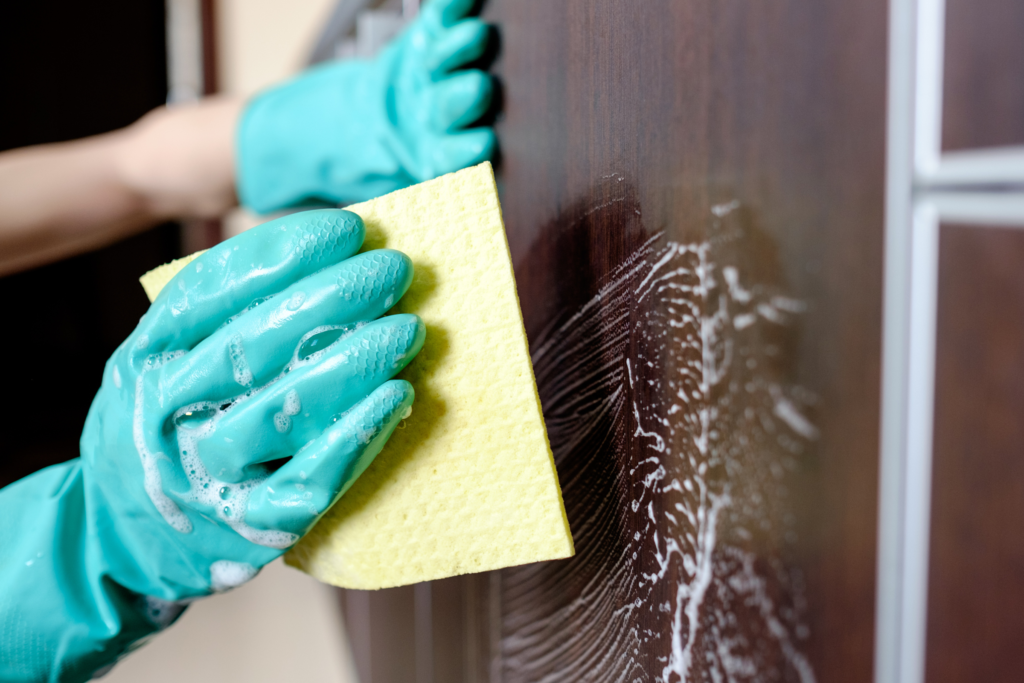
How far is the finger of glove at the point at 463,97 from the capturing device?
76 centimetres

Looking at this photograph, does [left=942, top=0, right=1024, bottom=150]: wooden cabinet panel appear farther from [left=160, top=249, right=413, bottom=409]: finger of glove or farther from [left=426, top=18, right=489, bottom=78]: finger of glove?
[left=426, top=18, right=489, bottom=78]: finger of glove

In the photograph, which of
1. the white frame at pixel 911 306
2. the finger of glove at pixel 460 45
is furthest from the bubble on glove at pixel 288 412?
the finger of glove at pixel 460 45

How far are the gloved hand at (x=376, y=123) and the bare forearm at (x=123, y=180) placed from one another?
0.26 feet

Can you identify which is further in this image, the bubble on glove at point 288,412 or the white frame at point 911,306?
the bubble on glove at point 288,412

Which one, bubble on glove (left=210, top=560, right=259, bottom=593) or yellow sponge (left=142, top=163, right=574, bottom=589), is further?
bubble on glove (left=210, top=560, right=259, bottom=593)

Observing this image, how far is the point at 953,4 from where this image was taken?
0.26 metres

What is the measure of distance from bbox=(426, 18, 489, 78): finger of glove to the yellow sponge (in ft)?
1.12

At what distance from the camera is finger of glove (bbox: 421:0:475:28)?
79cm

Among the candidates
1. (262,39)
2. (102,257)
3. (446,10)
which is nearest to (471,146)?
(446,10)

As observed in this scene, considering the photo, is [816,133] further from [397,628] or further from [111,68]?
[111,68]

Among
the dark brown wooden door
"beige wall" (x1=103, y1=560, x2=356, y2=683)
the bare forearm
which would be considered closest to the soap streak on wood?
the dark brown wooden door

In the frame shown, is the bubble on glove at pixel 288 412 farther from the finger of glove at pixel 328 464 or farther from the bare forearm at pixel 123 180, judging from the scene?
the bare forearm at pixel 123 180

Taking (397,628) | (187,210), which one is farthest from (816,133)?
(187,210)

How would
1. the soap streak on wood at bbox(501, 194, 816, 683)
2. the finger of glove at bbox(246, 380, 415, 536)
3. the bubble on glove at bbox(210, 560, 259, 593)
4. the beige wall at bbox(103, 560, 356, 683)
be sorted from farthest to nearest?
the beige wall at bbox(103, 560, 356, 683)
the bubble on glove at bbox(210, 560, 259, 593)
the finger of glove at bbox(246, 380, 415, 536)
the soap streak on wood at bbox(501, 194, 816, 683)
